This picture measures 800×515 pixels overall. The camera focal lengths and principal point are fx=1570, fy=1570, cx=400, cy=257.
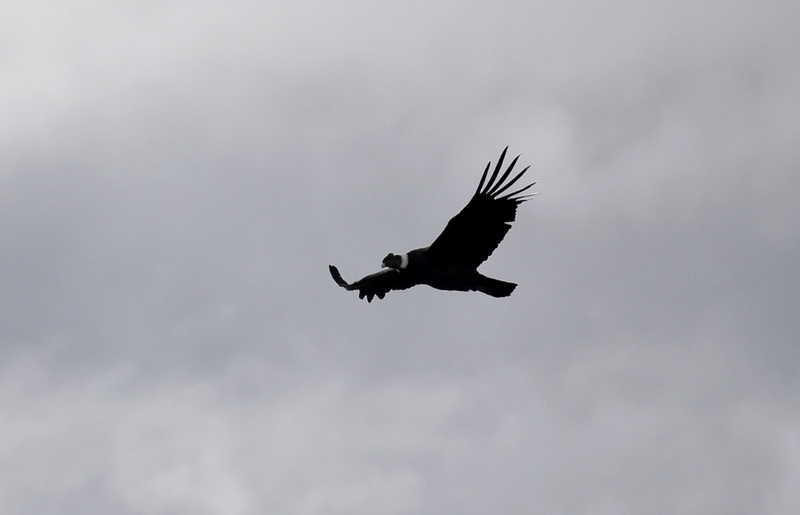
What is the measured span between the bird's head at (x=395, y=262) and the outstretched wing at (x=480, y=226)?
2.19 ft

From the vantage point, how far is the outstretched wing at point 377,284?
39469mm

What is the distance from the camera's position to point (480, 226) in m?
37.4

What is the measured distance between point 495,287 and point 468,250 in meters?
1.26

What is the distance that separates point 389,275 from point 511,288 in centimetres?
317

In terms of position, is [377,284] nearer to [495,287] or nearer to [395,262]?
[395,262]

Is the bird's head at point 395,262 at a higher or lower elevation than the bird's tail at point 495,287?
higher

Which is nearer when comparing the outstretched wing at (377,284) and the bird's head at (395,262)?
the bird's head at (395,262)

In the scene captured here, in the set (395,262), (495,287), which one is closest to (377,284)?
(395,262)

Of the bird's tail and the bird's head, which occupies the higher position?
the bird's head

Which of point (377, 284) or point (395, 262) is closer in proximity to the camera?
point (395, 262)

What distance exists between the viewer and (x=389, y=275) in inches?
1554

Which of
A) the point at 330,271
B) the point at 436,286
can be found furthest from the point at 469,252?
the point at 330,271

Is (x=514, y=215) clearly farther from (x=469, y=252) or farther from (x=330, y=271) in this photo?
(x=330, y=271)

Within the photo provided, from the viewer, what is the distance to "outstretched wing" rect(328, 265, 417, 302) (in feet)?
129
